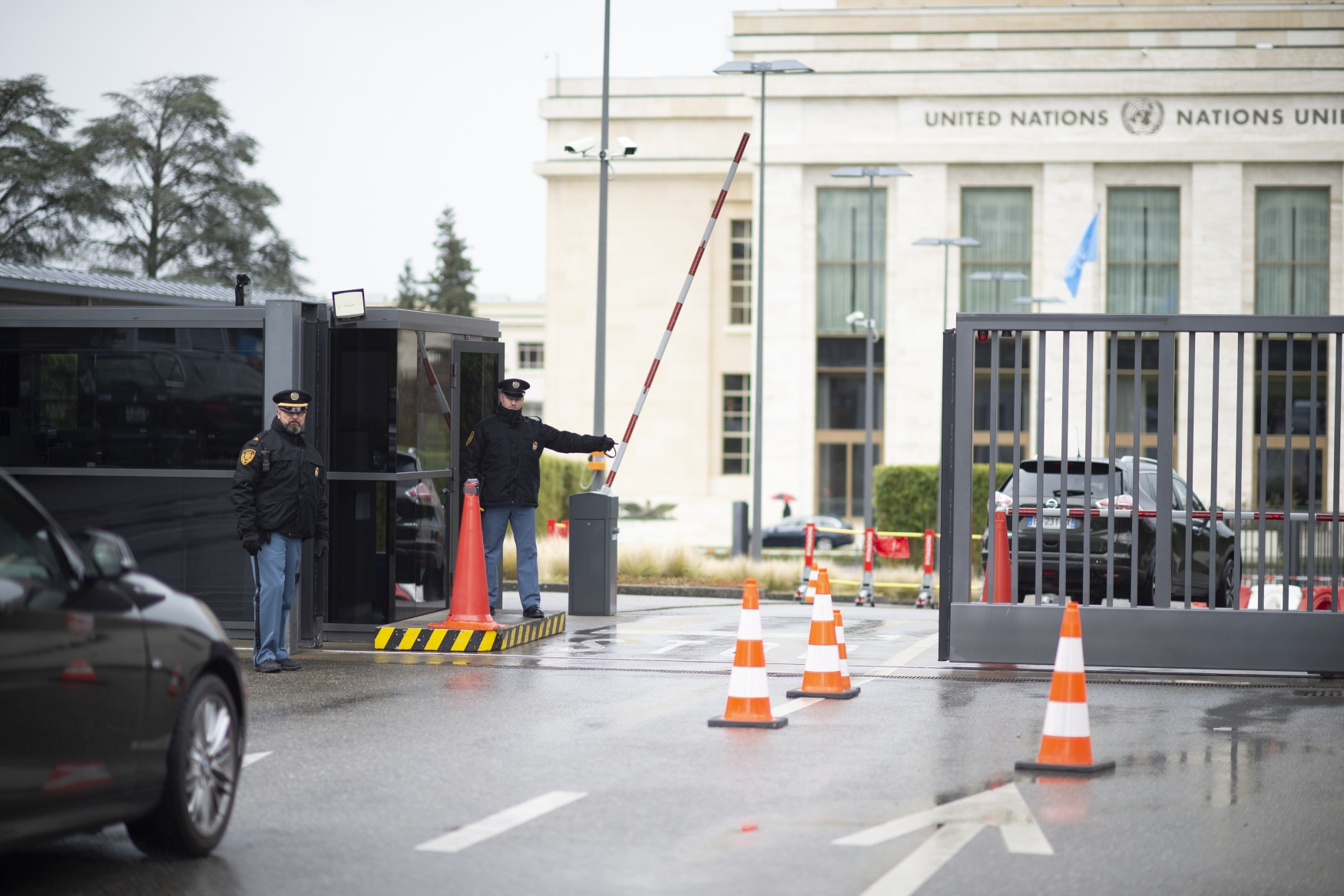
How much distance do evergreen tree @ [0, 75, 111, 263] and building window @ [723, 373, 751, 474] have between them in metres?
23.0

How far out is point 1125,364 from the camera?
53.6 m

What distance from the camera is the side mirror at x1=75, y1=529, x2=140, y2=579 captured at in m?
5.87

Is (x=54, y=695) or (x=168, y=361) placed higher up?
(x=168, y=361)

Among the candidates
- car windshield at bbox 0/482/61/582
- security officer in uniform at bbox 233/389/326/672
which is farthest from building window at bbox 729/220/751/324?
car windshield at bbox 0/482/61/582

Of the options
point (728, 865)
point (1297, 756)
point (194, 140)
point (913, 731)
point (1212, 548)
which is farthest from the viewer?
point (194, 140)

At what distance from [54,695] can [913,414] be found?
50.2m

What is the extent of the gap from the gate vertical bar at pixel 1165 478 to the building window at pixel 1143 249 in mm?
43177

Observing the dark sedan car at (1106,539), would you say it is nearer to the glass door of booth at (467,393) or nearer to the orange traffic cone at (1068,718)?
the glass door of booth at (467,393)

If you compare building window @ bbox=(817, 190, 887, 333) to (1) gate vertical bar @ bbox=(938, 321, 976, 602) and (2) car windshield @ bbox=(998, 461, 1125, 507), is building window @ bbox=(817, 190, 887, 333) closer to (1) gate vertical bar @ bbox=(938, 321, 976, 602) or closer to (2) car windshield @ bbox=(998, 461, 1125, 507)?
(2) car windshield @ bbox=(998, 461, 1125, 507)

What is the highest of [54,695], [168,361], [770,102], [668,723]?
[770,102]

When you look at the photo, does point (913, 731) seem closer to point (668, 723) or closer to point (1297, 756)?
point (668, 723)

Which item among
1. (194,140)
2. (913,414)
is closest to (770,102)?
(913,414)

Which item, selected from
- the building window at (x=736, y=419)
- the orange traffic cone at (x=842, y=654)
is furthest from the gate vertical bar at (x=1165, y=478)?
the building window at (x=736, y=419)

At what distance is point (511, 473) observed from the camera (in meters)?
14.7
